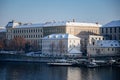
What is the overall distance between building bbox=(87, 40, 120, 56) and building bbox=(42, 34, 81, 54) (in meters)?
1.05

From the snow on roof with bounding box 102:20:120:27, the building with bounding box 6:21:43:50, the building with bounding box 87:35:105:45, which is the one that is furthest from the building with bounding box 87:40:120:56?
the building with bounding box 6:21:43:50

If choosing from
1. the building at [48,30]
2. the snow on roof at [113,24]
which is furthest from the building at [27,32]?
the snow on roof at [113,24]

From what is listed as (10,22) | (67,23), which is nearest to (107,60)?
(67,23)

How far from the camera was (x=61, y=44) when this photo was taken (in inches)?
1266

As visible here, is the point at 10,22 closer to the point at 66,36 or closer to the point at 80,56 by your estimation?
the point at 66,36

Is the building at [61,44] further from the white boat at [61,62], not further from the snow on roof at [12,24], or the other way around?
the snow on roof at [12,24]

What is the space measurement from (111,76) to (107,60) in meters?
6.89

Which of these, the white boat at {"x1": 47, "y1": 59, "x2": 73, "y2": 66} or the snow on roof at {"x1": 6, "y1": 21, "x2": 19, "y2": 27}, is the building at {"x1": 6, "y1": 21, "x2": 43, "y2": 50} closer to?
the snow on roof at {"x1": 6, "y1": 21, "x2": 19, "y2": 27}

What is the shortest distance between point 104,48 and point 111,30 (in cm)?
451

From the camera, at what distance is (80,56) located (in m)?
29.9

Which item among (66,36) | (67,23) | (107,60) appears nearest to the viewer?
(107,60)

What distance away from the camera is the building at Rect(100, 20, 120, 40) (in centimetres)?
3409

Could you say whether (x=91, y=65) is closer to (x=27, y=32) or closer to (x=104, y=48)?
(x=104, y=48)

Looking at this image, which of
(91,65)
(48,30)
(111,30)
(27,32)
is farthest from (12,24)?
(91,65)
